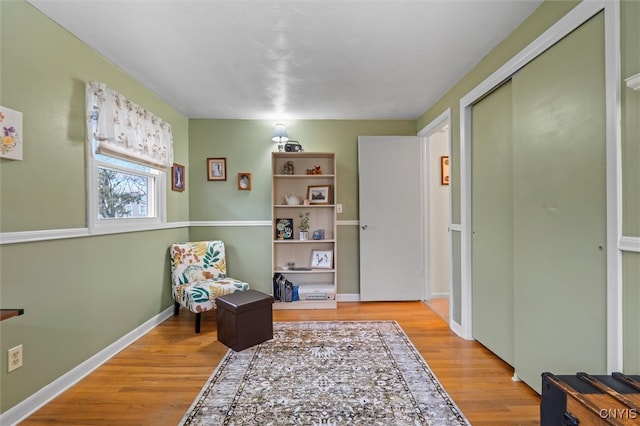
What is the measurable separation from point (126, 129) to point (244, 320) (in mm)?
1808

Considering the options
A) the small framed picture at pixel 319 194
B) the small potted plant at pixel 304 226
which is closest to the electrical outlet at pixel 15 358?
the small potted plant at pixel 304 226

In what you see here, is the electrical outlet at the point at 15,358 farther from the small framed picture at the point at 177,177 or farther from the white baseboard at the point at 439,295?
the white baseboard at the point at 439,295

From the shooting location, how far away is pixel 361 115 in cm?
338

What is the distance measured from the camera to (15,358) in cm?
149

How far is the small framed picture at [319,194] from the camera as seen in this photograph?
346 cm

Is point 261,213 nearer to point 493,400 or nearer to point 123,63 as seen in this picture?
point 123,63

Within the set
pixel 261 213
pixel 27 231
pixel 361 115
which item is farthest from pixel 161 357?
pixel 361 115

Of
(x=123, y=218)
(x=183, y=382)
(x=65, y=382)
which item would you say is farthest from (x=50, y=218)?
(x=183, y=382)

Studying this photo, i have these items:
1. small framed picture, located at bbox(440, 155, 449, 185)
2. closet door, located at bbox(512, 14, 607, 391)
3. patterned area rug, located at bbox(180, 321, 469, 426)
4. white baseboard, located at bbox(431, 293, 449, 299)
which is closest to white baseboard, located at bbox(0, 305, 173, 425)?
patterned area rug, located at bbox(180, 321, 469, 426)

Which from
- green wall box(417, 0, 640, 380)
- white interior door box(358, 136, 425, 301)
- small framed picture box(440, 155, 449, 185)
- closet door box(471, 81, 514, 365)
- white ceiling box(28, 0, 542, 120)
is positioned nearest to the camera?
green wall box(417, 0, 640, 380)

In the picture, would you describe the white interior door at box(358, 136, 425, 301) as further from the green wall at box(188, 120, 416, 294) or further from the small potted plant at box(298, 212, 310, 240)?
the small potted plant at box(298, 212, 310, 240)

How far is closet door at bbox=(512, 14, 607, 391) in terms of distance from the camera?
50.8 inches

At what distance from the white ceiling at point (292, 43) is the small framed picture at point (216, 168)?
2.55 feet

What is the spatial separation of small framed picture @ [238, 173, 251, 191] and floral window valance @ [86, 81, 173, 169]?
2.63ft
